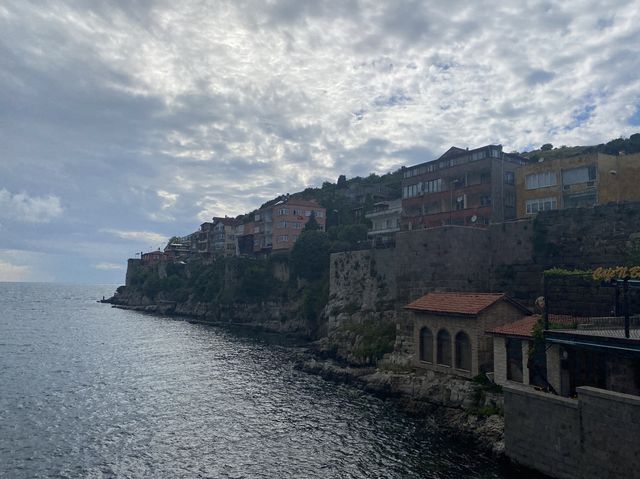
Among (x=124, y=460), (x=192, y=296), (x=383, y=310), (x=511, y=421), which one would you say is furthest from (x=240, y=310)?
(x=511, y=421)

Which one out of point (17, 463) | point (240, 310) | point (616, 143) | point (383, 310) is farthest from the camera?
point (240, 310)

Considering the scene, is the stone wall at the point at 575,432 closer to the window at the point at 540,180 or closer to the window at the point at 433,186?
the window at the point at 540,180

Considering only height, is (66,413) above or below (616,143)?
below

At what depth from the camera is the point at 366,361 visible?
48.0 metres

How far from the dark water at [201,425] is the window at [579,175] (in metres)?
28.6

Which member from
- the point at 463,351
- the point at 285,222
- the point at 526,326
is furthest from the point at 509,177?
the point at 285,222

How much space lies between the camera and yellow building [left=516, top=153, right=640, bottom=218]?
140 ft

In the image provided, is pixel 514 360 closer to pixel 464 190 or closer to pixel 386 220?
pixel 464 190

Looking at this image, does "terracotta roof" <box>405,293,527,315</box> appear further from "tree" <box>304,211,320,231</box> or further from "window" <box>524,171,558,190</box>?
"tree" <box>304,211,320,231</box>

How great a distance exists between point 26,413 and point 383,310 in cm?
3626

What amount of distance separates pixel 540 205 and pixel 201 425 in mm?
38203

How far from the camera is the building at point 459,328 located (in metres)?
33.9

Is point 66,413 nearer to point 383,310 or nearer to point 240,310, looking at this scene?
point 383,310

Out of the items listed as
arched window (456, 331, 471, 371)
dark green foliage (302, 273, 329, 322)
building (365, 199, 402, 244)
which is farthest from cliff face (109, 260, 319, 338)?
arched window (456, 331, 471, 371)
